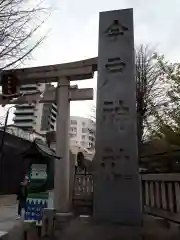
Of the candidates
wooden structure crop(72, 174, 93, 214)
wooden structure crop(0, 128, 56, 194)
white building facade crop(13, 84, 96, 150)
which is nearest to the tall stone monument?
wooden structure crop(72, 174, 93, 214)

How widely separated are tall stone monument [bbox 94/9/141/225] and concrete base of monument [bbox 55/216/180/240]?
11.5 inches

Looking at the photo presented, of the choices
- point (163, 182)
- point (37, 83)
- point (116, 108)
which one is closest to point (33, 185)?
point (116, 108)

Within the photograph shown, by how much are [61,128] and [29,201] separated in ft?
11.1

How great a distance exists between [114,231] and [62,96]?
5.40 metres

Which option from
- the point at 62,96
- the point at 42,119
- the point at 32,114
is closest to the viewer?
the point at 62,96

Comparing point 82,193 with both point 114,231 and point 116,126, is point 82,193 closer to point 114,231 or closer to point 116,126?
point 116,126

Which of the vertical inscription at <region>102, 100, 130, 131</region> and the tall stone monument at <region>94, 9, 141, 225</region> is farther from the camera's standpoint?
the vertical inscription at <region>102, 100, 130, 131</region>

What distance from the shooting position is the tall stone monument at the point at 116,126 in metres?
6.09

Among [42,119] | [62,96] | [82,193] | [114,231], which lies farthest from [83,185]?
[42,119]

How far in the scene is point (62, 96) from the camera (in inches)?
390

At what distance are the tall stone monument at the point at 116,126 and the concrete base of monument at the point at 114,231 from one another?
293 mm

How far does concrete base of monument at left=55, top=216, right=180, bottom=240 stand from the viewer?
5105 millimetres

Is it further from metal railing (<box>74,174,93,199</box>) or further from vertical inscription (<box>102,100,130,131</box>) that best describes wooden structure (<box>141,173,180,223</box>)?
metal railing (<box>74,174,93,199</box>)

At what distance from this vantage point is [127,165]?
6.29 m
